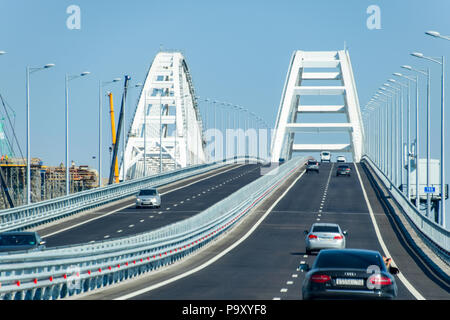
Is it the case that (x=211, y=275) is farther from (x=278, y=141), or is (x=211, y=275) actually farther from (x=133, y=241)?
(x=278, y=141)

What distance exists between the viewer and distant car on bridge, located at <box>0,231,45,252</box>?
31583 millimetres

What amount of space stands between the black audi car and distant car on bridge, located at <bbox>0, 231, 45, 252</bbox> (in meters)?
15.9

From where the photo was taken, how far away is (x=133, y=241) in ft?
107

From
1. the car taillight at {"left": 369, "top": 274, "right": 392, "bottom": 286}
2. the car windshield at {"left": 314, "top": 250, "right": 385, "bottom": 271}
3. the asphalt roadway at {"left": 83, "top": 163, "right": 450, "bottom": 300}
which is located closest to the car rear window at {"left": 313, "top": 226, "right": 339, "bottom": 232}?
the asphalt roadway at {"left": 83, "top": 163, "right": 450, "bottom": 300}

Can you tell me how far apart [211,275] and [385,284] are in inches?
524

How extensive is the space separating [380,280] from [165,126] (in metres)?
164

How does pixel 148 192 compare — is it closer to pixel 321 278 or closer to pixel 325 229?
pixel 325 229

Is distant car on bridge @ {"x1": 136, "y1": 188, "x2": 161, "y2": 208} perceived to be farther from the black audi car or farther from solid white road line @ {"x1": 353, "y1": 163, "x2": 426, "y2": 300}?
the black audi car

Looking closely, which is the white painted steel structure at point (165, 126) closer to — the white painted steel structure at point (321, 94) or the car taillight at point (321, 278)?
the white painted steel structure at point (321, 94)

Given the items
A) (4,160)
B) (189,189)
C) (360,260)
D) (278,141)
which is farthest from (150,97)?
(360,260)

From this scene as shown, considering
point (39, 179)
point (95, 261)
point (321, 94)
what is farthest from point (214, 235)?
point (321, 94)

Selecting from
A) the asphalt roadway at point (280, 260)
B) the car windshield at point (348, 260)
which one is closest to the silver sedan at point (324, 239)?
the asphalt roadway at point (280, 260)

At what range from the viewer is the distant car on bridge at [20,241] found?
1243 inches
